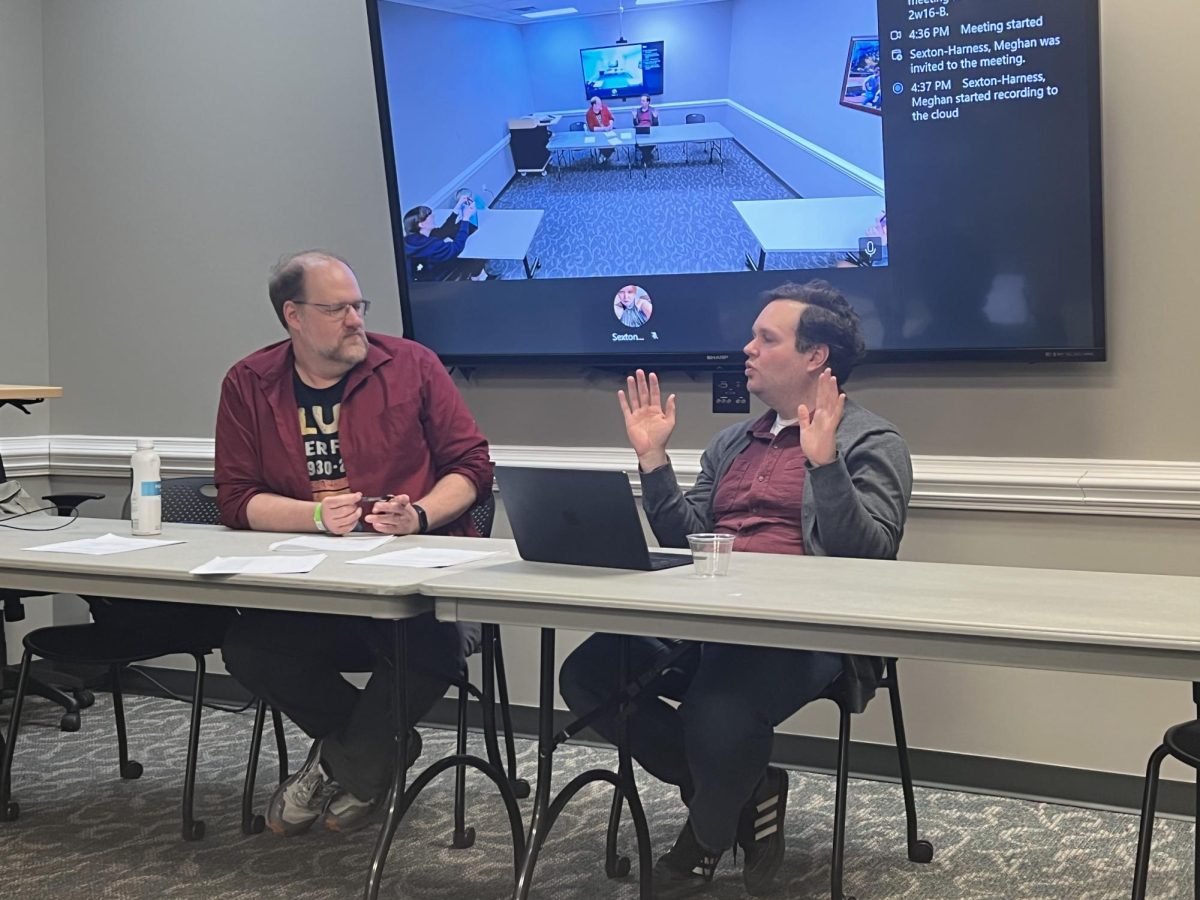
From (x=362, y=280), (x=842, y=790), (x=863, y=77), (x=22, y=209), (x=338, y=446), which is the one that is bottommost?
(x=842, y=790)

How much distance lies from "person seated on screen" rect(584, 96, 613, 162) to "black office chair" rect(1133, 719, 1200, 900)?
207 cm

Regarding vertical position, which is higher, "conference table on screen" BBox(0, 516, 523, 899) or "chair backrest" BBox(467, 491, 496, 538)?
"conference table on screen" BBox(0, 516, 523, 899)

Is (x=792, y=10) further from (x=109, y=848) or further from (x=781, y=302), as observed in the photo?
(x=109, y=848)

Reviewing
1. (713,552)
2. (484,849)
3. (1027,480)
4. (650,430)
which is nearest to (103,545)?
(484,849)

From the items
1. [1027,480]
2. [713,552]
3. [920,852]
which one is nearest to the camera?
[713,552]

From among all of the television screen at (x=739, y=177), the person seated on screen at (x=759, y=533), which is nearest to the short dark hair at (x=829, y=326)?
the person seated on screen at (x=759, y=533)

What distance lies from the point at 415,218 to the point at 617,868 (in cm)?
192

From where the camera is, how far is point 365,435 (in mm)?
2916

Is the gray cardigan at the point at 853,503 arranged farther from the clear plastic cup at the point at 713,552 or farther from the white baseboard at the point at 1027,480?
the white baseboard at the point at 1027,480

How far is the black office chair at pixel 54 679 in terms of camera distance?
137 inches

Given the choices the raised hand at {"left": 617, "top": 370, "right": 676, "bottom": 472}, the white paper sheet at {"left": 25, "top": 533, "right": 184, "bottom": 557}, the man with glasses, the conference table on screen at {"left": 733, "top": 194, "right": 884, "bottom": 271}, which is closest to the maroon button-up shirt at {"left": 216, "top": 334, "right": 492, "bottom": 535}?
the man with glasses

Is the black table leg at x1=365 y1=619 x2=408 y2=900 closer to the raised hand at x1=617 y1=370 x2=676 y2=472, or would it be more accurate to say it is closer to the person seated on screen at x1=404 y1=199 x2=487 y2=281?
the raised hand at x1=617 y1=370 x2=676 y2=472

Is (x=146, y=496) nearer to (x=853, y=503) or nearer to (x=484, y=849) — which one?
(x=484, y=849)

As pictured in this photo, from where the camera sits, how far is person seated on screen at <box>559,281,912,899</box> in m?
2.30
